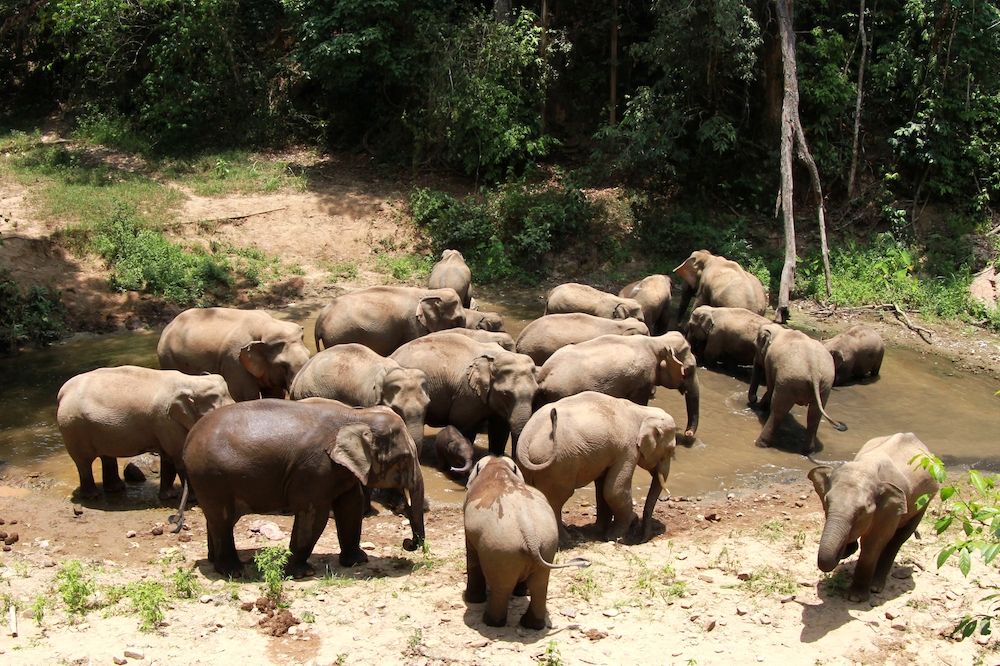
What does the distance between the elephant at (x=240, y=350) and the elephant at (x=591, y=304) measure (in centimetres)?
414

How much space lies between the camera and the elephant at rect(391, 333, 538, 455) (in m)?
9.89

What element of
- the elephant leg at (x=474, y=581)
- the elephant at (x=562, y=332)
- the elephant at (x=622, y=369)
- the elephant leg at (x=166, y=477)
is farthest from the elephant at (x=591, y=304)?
the elephant leg at (x=474, y=581)

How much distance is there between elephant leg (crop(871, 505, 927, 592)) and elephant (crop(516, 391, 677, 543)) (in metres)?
2.02

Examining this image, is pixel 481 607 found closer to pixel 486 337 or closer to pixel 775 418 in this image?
pixel 486 337

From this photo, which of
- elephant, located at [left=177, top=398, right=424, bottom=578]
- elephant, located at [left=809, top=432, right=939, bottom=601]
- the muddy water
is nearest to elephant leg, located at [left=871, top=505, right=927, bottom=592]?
elephant, located at [left=809, top=432, right=939, bottom=601]

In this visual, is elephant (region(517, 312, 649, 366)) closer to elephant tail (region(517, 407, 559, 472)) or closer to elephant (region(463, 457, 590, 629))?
elephant tail (region(517, 407, 559, 472))

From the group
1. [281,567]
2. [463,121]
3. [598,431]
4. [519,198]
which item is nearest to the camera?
[281,567]

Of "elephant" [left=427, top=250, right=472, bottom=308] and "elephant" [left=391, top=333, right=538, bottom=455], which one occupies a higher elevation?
"elephant" [left=427, top=250, right=472, bottom=308]

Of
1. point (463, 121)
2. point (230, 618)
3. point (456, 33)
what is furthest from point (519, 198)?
point (230, 618)

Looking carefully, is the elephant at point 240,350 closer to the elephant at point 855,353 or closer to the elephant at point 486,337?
the elephant at point 486,337

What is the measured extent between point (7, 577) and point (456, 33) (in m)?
16.2

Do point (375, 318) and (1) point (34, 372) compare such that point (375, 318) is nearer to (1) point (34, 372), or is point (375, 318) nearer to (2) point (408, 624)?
(1) point (34, 372)

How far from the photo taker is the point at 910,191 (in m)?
19.5

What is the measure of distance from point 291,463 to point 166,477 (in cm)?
248
